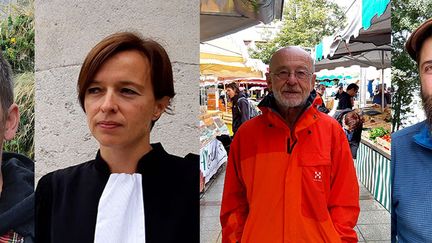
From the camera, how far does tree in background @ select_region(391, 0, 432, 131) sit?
61.1 inches

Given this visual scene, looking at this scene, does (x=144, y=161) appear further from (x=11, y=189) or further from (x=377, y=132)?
(x=377, y=132)

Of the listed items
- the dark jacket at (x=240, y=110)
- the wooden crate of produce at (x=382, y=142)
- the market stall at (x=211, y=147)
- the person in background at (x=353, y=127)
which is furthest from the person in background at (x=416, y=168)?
the dark jacket at (x=240, y=110)

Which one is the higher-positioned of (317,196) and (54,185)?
(54,185)

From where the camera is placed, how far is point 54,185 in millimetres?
1416

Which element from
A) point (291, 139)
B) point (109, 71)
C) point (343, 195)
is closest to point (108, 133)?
point (109, 71)

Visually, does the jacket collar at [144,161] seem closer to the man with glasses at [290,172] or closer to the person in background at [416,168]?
the man with glasses at [290,172]

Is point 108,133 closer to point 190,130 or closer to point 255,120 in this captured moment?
point 190,130

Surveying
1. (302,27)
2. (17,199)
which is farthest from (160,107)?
(302,27)

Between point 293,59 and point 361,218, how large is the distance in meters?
2.88

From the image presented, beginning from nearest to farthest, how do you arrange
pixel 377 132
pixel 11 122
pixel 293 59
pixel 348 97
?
pixel 11 122 → pixel 293 59 → pixel 377 132 → pixel 348 97

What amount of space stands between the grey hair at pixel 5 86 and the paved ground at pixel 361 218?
2.20 m

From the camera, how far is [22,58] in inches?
61.5

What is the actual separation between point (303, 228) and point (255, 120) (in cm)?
58

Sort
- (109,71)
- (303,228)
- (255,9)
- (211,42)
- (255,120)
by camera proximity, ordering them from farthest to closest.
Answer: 1. (211,42)
2. (255,9)
3. (255,120)
4. (303,228)
5. (109,71)
